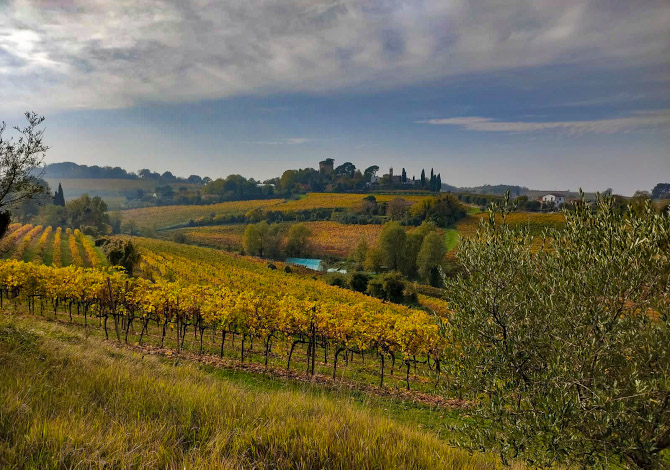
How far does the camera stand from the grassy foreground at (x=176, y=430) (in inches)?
162

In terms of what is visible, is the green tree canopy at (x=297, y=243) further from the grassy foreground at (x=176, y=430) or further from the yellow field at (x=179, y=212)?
the grassy foreground at (x=176, y=430)

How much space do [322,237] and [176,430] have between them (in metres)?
115

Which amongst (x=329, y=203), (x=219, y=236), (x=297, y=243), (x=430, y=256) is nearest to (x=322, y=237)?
(x=297, y=243)

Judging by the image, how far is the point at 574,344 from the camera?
5.71 m

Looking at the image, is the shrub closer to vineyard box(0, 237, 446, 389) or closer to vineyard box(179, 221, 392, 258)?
vineyard box(0, 237, 446, 389)

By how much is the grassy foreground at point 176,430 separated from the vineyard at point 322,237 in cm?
9384

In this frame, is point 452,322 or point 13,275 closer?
point 452,322

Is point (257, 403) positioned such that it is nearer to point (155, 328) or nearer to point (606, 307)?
point (606, 307)

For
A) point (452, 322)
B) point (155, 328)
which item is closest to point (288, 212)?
point (155, 328)

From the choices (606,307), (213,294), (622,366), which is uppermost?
(606,307)

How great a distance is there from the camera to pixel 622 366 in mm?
5898

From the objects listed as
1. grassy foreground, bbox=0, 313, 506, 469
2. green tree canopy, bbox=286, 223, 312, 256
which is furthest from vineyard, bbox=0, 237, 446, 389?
green tree canopy, bbox=286, 223, 312, 256

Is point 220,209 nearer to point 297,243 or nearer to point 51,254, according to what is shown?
point 297,243

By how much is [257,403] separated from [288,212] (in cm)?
14986
